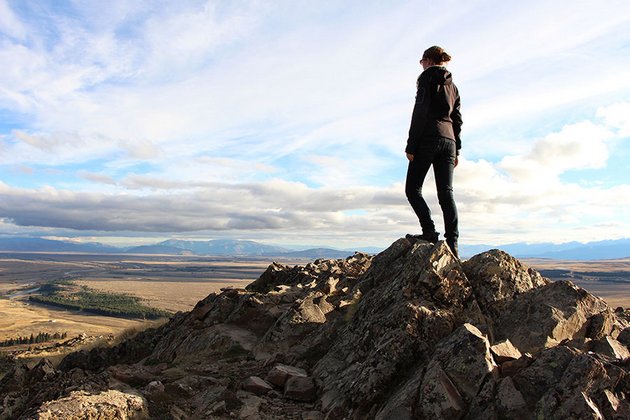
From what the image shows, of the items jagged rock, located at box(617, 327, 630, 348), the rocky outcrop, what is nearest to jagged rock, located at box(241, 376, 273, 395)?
the rocky outcrop

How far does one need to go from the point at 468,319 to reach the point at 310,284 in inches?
542

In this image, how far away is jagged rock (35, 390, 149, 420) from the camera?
9977 millimetres

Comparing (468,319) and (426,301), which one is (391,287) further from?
(468,319)

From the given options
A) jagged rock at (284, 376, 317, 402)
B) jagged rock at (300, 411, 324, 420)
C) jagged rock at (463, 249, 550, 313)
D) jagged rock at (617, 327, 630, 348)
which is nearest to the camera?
jagged rock at (300, 411, 324, 420)

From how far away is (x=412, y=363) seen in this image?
36.5 ft

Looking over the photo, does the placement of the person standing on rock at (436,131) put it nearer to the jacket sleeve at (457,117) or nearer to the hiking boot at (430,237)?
the jacket sleeve at (457,117)

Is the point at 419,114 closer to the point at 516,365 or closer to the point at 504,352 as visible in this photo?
the point at 504,352

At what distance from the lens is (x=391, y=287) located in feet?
47.5

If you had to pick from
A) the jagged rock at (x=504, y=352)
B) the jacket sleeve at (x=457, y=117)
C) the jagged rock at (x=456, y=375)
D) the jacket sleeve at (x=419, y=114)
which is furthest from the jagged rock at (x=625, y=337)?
the jacket sleeve at (x=419, y=114)

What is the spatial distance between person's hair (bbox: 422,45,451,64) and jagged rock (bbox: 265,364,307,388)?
1074 cm

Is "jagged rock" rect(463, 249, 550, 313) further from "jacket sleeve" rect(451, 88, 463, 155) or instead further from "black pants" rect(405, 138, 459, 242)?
"jacket sleeve" rect(451, 88, 463, 155)

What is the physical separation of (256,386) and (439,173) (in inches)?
341

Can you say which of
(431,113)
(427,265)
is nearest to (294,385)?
(427,265)

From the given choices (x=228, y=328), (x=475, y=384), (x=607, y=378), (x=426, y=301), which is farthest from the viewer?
(x=228, y=328)
